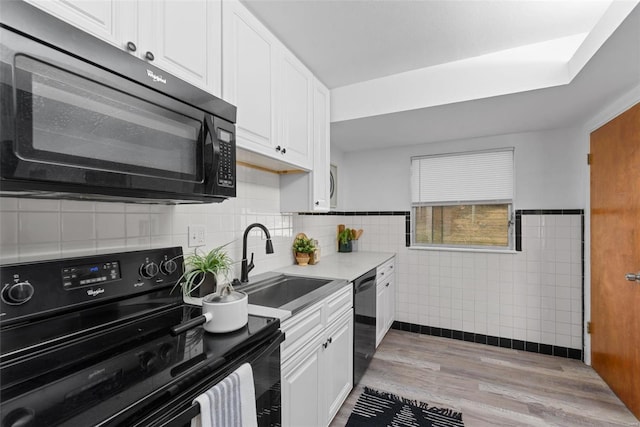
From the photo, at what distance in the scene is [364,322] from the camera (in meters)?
2.18

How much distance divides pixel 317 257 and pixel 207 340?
1651 millimetres

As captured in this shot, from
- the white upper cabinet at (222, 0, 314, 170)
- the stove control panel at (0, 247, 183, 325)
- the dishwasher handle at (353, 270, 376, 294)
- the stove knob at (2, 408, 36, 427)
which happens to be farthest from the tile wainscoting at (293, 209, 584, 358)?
the stove knob at (2, 408, 36, 427)

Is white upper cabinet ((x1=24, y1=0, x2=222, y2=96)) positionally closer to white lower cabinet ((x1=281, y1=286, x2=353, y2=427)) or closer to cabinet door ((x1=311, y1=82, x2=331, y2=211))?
cabinet door ((x1=311, y1=82, x2=331, y2=211))

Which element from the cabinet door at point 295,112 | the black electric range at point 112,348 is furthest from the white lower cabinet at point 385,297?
the black electric range at point 112,348

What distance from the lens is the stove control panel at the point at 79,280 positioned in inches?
31.2

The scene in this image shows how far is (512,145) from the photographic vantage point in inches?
111

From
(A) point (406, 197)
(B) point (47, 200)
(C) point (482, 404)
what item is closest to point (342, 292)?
(C) point (482, 404)

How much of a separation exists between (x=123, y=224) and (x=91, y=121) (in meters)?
0.56

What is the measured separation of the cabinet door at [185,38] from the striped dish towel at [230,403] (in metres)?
1.05

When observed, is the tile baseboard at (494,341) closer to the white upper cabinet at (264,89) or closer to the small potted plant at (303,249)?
the small potted plant at (303,249)

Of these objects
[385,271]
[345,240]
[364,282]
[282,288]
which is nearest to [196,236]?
[282,288]

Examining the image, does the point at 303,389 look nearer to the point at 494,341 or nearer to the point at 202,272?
the point at 202,272

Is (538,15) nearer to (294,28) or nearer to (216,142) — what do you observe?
(294,28)

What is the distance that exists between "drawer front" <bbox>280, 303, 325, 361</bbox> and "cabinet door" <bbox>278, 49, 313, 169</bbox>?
3.02ft
